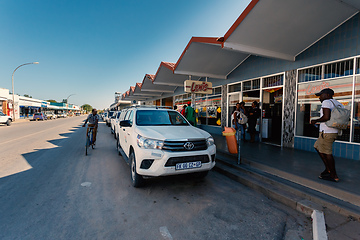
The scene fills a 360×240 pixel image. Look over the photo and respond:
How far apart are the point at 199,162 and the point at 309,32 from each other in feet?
19.1

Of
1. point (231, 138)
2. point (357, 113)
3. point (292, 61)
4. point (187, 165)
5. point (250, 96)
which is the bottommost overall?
point (187, 165)

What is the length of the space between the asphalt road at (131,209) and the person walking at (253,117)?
4.26 m

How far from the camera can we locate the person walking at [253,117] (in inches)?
329

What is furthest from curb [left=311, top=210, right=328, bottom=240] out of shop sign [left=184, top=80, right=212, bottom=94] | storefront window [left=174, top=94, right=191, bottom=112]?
storefront window [left=174, top=94, right=191, bottom=112]

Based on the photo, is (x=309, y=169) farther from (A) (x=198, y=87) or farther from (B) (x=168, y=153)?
(A) (x=198, y=87)

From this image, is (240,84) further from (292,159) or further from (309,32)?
(292,159)

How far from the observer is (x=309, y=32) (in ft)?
19.5

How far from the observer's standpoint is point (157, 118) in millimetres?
5145

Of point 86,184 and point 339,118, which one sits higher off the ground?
point 339,118

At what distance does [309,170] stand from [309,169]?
0.09 metres

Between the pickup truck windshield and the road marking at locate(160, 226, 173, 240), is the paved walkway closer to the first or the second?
the pickup truck windshield

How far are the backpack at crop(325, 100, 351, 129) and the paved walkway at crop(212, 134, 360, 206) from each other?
1.19 m

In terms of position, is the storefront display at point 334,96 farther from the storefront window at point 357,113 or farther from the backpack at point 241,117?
the backpack at point 241,117

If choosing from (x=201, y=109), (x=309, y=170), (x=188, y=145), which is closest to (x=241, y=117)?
(x=309, y=170)
